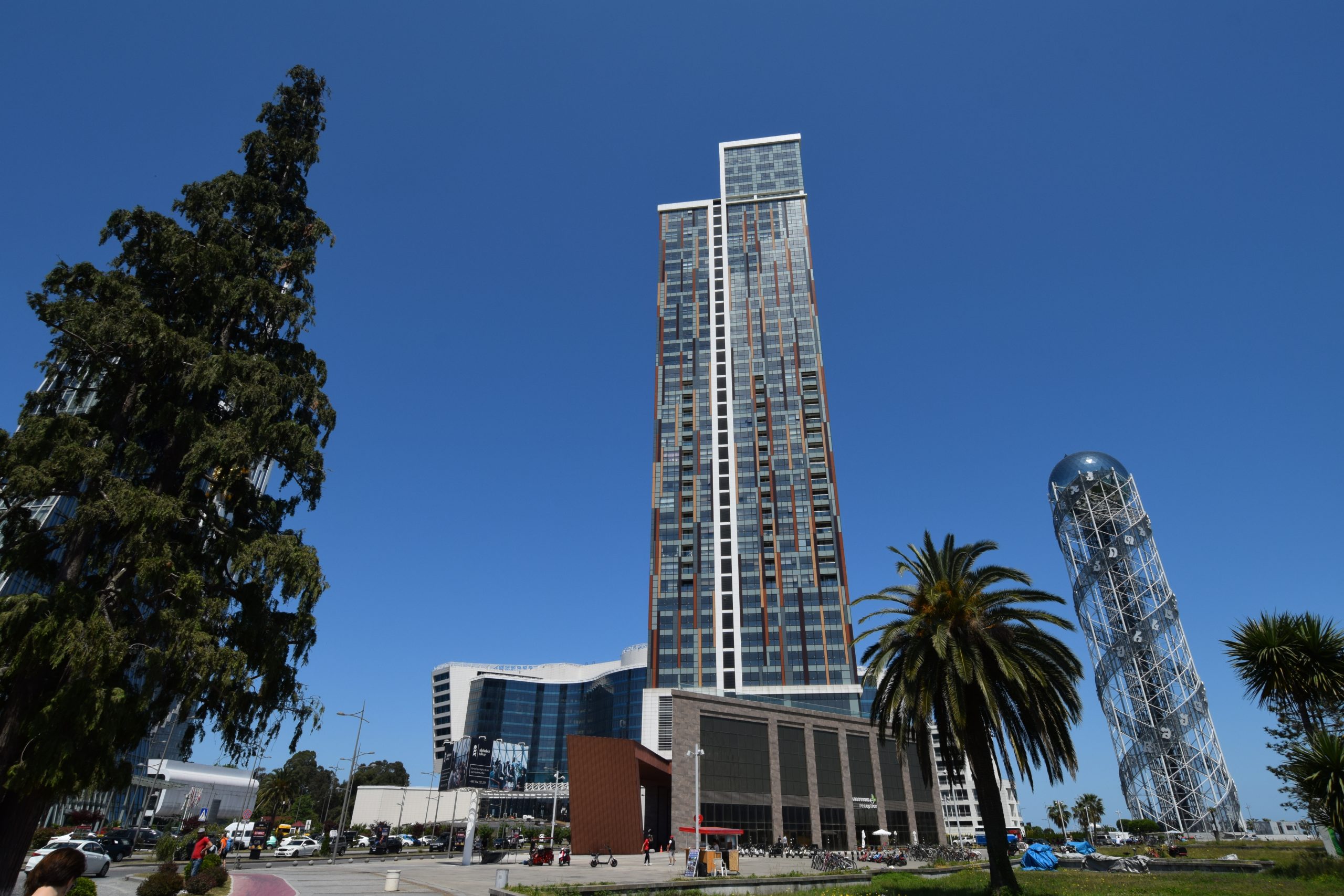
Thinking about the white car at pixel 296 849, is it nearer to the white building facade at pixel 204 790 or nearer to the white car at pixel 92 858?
the white car at pixel 92 858

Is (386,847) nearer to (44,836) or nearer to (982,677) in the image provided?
(44,836)

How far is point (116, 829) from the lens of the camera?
183ft

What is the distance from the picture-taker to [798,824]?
225ft

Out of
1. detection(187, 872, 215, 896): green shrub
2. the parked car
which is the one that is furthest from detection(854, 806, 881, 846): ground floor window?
detection(187, 872, 215, 896): green shrub

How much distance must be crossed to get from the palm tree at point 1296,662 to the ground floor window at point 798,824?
48313 mm

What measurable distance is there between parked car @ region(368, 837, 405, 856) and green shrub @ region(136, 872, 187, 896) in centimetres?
4521

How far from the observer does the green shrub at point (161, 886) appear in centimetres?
2112

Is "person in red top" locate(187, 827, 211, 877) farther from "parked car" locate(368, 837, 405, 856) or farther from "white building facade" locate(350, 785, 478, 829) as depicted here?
"white building facade" locate(350, 785, 478, 829)

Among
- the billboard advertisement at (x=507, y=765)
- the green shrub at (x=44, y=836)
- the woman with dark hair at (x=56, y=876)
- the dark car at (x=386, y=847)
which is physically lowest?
the dark car at (x=386, y=847)

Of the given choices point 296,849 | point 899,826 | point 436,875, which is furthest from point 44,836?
point 899,826

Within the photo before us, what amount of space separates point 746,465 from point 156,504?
101456mm

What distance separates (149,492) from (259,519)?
3854mm

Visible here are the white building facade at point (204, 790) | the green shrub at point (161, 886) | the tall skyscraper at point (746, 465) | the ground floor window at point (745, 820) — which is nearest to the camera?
the green shrub at point (161, 886)

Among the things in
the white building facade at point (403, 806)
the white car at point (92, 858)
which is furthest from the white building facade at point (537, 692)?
the white car at point (92, 858)
